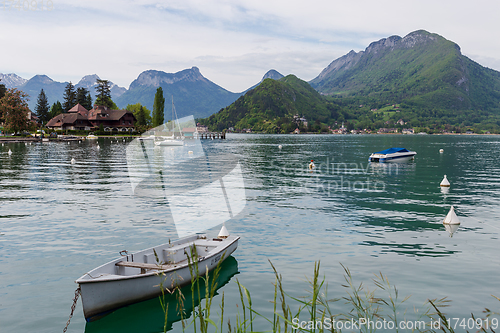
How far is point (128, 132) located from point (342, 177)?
479ft

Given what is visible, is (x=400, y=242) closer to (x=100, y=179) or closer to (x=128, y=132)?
(x=100, y=179)

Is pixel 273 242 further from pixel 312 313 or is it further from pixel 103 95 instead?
pixel 103 95

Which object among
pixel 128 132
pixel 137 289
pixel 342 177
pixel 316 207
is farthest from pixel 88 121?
pixel 137 289

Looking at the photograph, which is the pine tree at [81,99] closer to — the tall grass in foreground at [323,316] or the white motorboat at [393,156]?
the white motorboat at [393,156]

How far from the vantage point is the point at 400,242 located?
18109 mm

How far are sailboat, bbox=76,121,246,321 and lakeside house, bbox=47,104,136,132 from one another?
118493 millimetres

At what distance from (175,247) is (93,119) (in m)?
160

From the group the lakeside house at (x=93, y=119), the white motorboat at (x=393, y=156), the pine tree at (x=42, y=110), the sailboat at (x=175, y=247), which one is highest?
the pine tree at (x=42, y=110)

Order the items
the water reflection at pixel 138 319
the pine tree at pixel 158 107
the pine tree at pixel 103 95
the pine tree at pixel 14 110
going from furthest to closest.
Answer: the pine tree at pixel 103 95, the pine tree at pixel 158 107, the pine tree at pixel 14 110, the water reflection at pixel 138 319

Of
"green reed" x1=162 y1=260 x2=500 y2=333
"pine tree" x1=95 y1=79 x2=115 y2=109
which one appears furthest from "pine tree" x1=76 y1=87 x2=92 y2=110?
"green reed" x1=162 y1=260 x2=500 y2=333

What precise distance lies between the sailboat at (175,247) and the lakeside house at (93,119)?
389ft

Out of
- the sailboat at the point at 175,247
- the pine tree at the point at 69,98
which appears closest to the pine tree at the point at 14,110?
the pine tree at the point at 69,98

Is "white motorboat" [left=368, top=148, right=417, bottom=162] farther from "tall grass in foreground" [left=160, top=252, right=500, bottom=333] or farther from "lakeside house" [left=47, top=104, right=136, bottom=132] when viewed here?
"lakeside house" [left=47, top=104, right=136, bottom=132]

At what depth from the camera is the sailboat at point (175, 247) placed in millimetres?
10250
